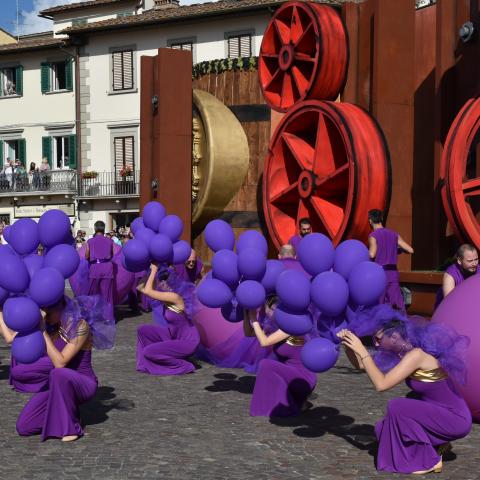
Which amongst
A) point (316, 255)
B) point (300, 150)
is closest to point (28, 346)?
point (316, 255)

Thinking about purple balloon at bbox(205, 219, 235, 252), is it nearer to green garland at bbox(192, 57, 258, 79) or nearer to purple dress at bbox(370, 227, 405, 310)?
purple dress at bbox(370, 227, 405, 310)

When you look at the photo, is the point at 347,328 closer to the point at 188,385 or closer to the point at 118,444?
the point at 118,444

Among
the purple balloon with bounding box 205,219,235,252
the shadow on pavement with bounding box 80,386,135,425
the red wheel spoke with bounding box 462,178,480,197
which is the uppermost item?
the red wheel spoke with bounding box 462,178,480,197

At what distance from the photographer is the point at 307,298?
578cm

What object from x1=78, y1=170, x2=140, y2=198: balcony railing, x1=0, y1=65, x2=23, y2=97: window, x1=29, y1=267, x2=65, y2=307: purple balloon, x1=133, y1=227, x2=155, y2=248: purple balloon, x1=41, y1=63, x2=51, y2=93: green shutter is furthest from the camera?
x1=0, y1=65, x2=23, y2=97: window

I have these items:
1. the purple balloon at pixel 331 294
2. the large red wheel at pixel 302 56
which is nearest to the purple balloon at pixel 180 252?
the purple balloon at pixel 331 294

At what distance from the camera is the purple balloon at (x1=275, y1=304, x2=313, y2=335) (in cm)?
588

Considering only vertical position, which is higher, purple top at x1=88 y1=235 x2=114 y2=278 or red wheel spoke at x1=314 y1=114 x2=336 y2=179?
red wheel spoke at x1=314 y1=114 x2=336 y2=179

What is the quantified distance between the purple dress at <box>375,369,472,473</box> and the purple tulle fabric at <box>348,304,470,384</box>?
0.11 metres

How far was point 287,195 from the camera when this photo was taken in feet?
46.1

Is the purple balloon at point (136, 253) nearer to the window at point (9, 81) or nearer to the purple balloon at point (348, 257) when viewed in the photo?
the purple balloon at point (348, 257)

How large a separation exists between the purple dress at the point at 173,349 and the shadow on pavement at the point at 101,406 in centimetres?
94

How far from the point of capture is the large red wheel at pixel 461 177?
10.8 m

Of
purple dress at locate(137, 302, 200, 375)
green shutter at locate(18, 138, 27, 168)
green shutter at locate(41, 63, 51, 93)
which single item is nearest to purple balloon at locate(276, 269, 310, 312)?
purple dress at locate(137, 302, 200, 375)
